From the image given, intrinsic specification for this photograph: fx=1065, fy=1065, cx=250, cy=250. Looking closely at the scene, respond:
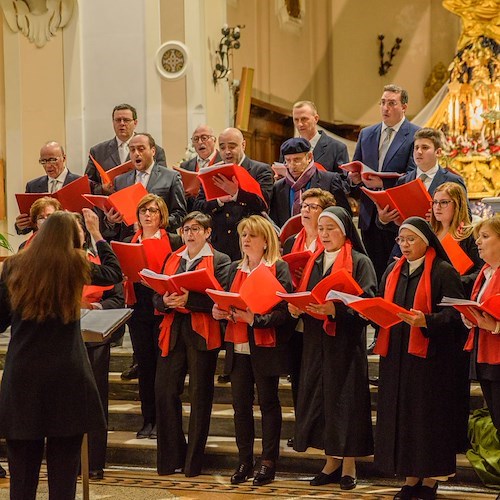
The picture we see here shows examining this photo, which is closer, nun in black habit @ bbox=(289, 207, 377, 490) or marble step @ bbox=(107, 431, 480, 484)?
nun in black habit @ bbox=(289, 207, 377, 490)

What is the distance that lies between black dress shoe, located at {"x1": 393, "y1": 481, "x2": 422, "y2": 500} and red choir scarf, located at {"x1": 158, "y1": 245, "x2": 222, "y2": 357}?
4.43ft

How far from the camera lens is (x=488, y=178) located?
12.5 meters

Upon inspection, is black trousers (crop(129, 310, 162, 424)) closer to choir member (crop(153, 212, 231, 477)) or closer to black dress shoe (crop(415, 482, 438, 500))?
choir member (crop(153, 212, 231, 477))

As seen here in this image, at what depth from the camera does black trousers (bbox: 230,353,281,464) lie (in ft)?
19.6

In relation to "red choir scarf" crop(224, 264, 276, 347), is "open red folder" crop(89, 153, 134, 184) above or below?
above

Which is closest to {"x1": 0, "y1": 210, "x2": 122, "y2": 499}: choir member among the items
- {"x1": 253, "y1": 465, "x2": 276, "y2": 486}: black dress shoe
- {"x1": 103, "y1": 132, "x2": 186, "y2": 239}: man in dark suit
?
{"x1": 253, "y1": 465, "x2": 276, "y2": 486}: black dress shoe

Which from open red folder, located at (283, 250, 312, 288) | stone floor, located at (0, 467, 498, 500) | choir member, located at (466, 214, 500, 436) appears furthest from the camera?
open red folder, located at (283, 250, 312, 288)

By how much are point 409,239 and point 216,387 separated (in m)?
2.15

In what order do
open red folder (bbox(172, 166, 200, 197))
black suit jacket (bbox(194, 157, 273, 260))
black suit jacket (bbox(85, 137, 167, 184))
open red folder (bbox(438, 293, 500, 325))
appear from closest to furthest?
1. open red folder (bbox(438, 293, 500, 325))
2. black suit jacket (bbox(194, 157, 273, 260))
3. open red folder (bbox(172, 166, 200, 197))
4. black suit jacket (bbox(85, 137, 167, 184))

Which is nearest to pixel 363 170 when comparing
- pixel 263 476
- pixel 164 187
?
pixel 164 187

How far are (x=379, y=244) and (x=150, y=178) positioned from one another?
1567 millimetres

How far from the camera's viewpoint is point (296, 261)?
6.10 meters

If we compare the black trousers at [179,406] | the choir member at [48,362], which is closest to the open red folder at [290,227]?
the black trousers at [179,406]

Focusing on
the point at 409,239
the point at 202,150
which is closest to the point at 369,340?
the point at 202,150
